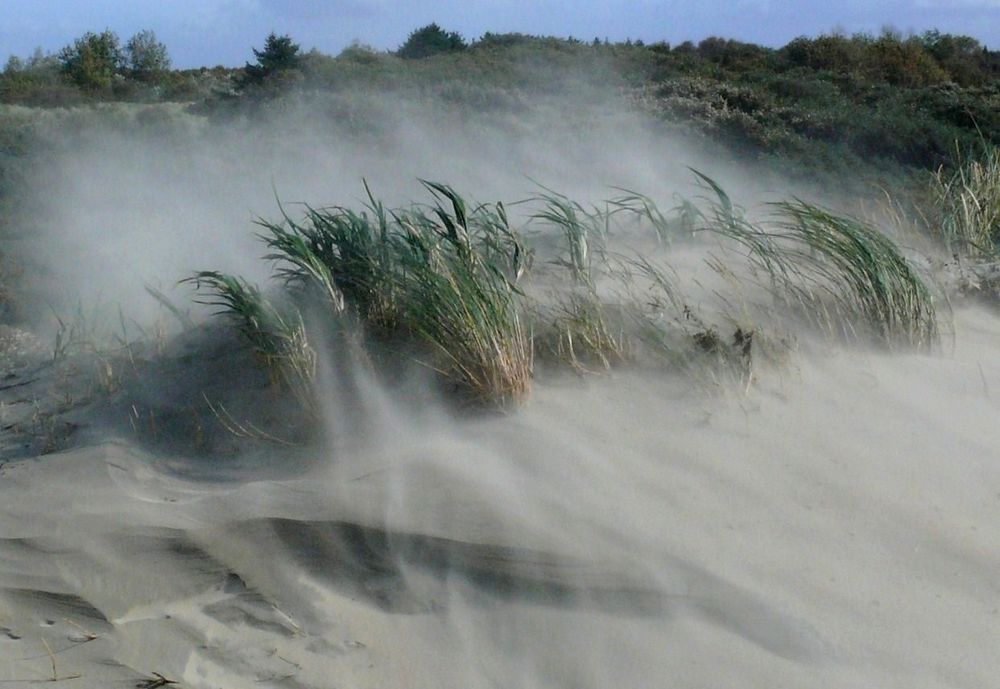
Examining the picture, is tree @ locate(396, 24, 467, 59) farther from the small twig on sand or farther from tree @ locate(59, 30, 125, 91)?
the small twig on sand

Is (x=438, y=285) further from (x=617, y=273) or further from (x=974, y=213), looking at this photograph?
(x=974, y=213)

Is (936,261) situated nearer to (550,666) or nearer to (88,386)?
(550,666)

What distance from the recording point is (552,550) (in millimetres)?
4113

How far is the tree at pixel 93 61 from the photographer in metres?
26.8

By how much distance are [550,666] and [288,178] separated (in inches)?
342

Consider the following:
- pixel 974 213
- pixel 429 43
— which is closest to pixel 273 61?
pixel 429 43

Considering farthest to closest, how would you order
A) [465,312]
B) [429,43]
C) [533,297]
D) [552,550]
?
[429,43], [533,297], [465,312], [552,550]

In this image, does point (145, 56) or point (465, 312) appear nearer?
point (465, 312)

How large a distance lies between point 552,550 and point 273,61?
1718 centimetres

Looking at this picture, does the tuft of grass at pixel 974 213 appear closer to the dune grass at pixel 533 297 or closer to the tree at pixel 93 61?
the dune grass at pixel 533 297

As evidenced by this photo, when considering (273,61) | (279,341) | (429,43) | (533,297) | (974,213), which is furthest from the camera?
(429,43)

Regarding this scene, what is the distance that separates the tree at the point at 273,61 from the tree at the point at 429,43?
617cm

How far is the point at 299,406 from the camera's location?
5395mm

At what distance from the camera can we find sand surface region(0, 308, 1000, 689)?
147 inches
